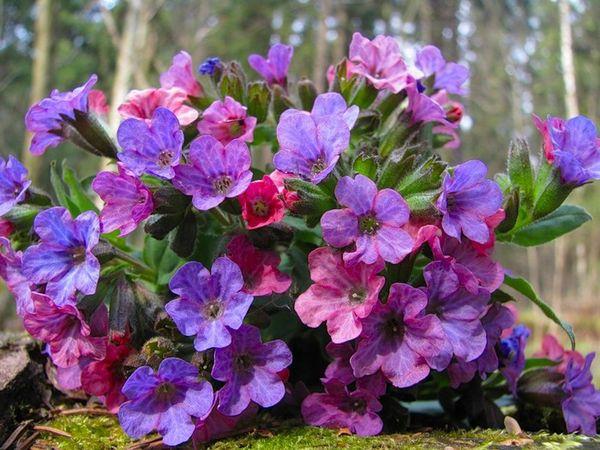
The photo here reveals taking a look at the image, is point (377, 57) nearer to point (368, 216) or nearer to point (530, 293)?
point (368, 216)

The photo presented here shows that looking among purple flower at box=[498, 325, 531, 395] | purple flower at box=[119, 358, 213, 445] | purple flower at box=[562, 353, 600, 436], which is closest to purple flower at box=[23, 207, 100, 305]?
purple flower at box=[119, 358, 213, 445]

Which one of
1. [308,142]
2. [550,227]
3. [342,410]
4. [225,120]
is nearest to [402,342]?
[342,410]

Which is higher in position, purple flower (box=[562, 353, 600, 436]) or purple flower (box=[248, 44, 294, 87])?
purple flower (box=[248, 44, 294, 87])

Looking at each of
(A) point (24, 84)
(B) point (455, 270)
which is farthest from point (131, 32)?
(A) point (24, 84)

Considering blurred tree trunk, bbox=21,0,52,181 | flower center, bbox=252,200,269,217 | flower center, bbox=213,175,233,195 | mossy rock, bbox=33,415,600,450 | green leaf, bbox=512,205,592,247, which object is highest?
blurred tree trunk, bbox=21,0,52,181

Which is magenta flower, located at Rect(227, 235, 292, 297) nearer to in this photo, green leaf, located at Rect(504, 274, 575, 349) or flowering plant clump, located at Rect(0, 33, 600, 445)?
flowering plant clump, located at Rect(0, 33, 600, 445)

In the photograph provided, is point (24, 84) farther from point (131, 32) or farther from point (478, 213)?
point (478, 213)
